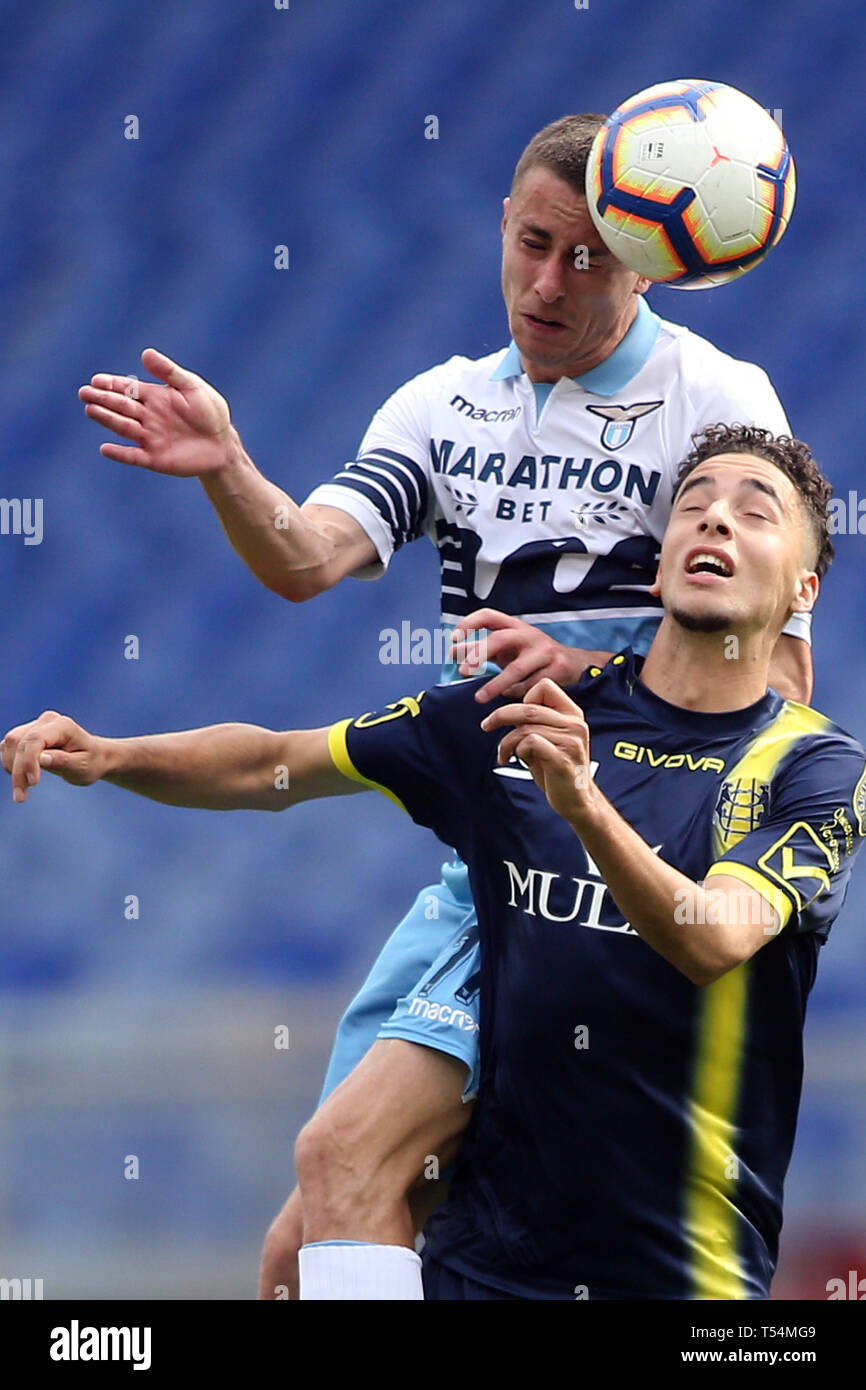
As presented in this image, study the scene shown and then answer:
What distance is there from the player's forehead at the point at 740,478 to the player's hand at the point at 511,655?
0.31 meters

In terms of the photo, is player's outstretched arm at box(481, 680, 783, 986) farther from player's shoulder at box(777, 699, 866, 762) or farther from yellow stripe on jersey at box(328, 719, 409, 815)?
yellow stripe on jersey at box(328, 719, 409, 815)

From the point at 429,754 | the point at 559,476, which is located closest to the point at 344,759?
the point at 429,754

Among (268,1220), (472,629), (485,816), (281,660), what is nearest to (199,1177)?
(268,1220)

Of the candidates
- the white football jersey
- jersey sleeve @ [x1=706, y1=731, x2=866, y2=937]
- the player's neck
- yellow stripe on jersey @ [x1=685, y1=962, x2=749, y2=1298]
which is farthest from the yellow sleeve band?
the white football jersey

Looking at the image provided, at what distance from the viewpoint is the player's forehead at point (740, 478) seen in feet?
Result: 11.0

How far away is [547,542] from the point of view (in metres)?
3.55

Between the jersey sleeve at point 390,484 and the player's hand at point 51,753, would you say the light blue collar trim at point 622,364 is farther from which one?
the player's hand at point 51,753

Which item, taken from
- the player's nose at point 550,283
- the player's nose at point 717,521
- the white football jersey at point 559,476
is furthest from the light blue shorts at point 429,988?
the player's nose at point 550,283

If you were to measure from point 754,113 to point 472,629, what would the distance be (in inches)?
36.6

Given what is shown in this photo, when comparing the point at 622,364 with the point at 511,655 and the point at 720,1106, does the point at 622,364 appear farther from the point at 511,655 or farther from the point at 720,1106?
the point at 720,1106

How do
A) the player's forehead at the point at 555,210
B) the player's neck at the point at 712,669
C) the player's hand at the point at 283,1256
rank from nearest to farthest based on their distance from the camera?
the player's neck at the point at 712,669 → the player's forehead at the point at 555,210 → the player's hand at the point at 283,1256

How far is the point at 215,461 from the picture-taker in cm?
340
